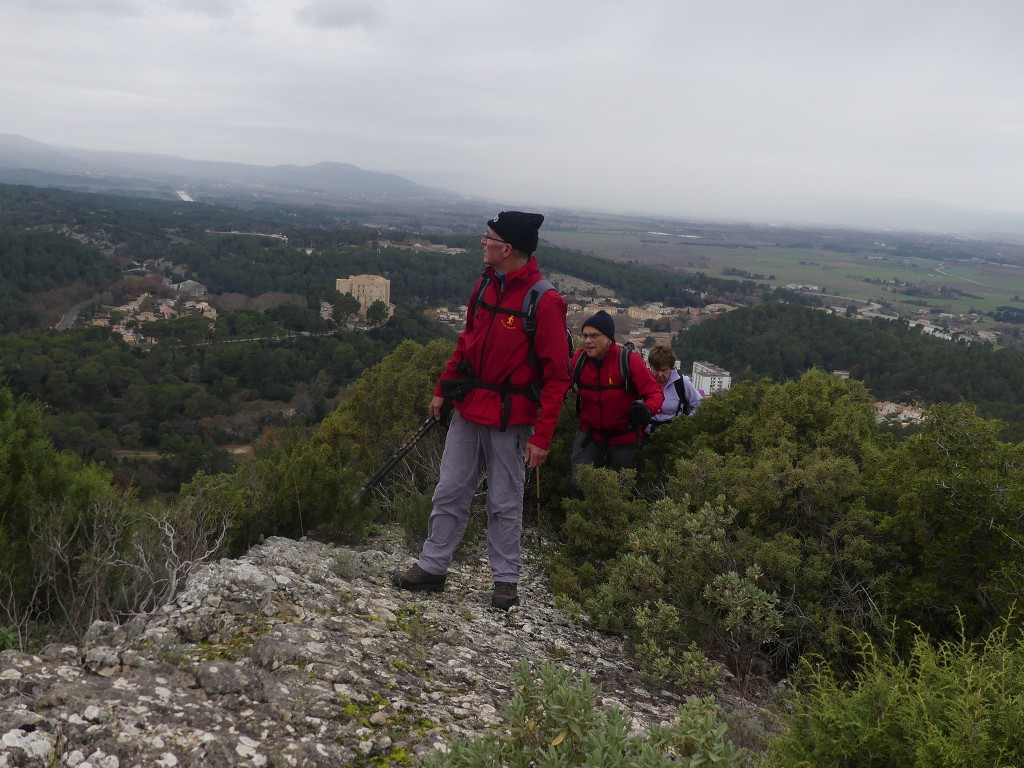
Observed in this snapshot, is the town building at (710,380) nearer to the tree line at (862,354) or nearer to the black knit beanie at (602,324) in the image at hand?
the black knit beanie at (602,324)

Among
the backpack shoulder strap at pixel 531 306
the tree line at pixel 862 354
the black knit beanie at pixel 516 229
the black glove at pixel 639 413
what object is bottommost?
the tree line at pixel 862 354

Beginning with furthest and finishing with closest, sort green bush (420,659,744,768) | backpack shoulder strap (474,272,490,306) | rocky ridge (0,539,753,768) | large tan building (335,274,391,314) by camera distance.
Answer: large tan building (335,274,391,314) → backpack shoulder strap (474,272,490,306) → rocky ridge (0,539,753,768) → green bush (420,659,744,768)

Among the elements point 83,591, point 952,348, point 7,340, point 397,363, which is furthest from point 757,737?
point 7,340

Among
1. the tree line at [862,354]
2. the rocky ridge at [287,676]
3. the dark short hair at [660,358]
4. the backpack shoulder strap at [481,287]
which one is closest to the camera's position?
the rocky ridge at [287,676]

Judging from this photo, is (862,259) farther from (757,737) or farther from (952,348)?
(757,737)

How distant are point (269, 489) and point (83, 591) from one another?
1356 millimetres

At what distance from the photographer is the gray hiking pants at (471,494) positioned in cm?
337

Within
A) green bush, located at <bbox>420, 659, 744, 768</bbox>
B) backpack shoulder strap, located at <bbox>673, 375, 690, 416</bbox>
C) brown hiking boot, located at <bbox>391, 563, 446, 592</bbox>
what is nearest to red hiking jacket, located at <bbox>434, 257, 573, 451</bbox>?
brown hiking boot, located at <bbox>391, 563, 446, 592</bbox>

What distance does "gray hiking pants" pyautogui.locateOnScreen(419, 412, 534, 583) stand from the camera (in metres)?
3.37

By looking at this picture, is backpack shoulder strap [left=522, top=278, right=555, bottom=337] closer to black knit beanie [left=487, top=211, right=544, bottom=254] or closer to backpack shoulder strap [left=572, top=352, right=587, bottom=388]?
black knit beanie [left=487, top=211, right=544, bottom=254]

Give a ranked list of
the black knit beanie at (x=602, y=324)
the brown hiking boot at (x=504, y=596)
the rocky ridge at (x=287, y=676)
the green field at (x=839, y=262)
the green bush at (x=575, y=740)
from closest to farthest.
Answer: the green bush at (x=575, y=740) → the rocky ridge at (x=287, y=676) → the brown hiking boot at (x=504, y=596) → the black knit beanie at (x=602, y=324) → the green field at (x=839, y=262)

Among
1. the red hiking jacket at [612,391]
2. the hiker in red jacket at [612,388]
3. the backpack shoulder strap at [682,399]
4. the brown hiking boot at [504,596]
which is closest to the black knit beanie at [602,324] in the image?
the hiker in red jacket at [612,388]

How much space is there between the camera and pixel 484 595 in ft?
11.8

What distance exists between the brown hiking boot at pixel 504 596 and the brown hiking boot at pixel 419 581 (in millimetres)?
297
